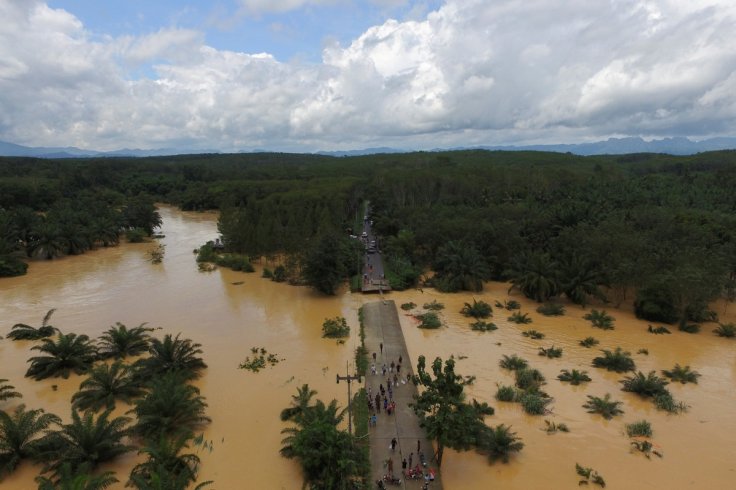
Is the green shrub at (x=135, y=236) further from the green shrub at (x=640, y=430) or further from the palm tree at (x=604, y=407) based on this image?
the green shrub at (x=640, y=430)

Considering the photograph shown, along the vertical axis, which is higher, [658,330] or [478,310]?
[478,310]

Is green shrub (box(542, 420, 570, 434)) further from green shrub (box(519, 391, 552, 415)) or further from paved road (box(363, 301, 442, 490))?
paved road (box(363, 301, 442, 490))

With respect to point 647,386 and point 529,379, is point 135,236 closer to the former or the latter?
point 529,379

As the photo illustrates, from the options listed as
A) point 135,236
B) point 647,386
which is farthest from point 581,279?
point 135,236

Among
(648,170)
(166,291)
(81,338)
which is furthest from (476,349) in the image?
(648,170)

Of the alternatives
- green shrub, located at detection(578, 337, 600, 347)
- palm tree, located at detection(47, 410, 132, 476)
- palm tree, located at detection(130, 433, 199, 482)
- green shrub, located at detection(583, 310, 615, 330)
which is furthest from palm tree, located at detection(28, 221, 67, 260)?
green shrub, located at detection(583, 310, 615, 330)

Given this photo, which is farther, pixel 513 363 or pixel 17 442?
pixel 513 363
